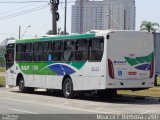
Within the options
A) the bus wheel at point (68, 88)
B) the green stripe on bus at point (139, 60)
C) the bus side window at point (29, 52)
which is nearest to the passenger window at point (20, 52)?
the bus side window at point (29, 52)

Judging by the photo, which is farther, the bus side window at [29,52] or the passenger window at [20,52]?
the passenger window at [20,52]

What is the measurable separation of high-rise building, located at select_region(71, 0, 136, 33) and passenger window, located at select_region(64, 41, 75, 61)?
42.0 meters

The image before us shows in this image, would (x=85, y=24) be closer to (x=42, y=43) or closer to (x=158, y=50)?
(x=158, y=50)

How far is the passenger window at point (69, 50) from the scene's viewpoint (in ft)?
82.9

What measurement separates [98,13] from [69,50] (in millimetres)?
51225

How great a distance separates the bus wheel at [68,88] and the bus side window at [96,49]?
2241mm

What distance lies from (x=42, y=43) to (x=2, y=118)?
13.1 m

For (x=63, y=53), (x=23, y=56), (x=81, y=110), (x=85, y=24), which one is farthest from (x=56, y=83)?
(x=85, y=24)

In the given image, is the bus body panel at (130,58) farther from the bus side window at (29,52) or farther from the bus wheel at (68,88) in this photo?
the bus side window at (29,52)

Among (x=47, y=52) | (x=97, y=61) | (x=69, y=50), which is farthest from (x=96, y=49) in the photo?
(x=47, y=52)

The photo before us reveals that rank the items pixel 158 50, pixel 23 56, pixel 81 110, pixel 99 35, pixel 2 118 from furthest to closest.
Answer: pixel 158 50 < pixel 23 56 < pixel 99 35 < pixel 81 110 < pixel 2 118

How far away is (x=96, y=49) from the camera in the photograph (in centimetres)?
2336

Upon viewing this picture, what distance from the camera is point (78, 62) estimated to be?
24.7m

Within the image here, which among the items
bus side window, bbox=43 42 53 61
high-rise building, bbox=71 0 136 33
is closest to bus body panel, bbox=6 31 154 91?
bus side window, bbox=43 42 53 61
